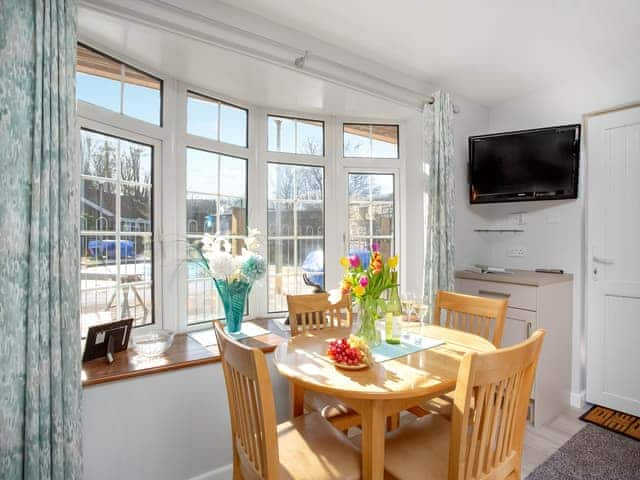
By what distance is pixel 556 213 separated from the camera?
9.75 feet

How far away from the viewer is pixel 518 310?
260cm

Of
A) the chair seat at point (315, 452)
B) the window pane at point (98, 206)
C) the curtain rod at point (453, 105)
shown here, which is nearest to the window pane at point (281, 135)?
the curtain rod at point (453, 105)

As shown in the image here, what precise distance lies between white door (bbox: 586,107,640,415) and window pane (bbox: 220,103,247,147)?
8.55 feet

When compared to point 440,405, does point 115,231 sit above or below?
above

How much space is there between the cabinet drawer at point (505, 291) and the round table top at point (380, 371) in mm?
975

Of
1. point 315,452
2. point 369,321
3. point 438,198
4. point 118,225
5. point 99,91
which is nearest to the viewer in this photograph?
point 315,452

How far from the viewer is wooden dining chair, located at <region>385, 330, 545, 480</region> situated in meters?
1.07

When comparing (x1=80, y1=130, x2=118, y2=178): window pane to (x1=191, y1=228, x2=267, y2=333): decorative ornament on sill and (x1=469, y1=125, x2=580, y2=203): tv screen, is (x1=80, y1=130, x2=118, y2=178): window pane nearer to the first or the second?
(x1=191, y1=228, x2=267, y2=333): decorative ornament on sill

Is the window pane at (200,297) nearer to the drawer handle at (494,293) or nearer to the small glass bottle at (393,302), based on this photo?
the small glass bottle at (393,302)

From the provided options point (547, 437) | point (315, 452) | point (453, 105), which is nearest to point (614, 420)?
point (547, 437)

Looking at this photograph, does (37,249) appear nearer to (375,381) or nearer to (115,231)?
(115,231)

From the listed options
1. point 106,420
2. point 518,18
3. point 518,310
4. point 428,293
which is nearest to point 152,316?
point 106,420

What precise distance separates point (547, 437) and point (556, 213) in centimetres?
168

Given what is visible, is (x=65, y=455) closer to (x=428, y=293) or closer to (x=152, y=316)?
(x=152, y=316)
